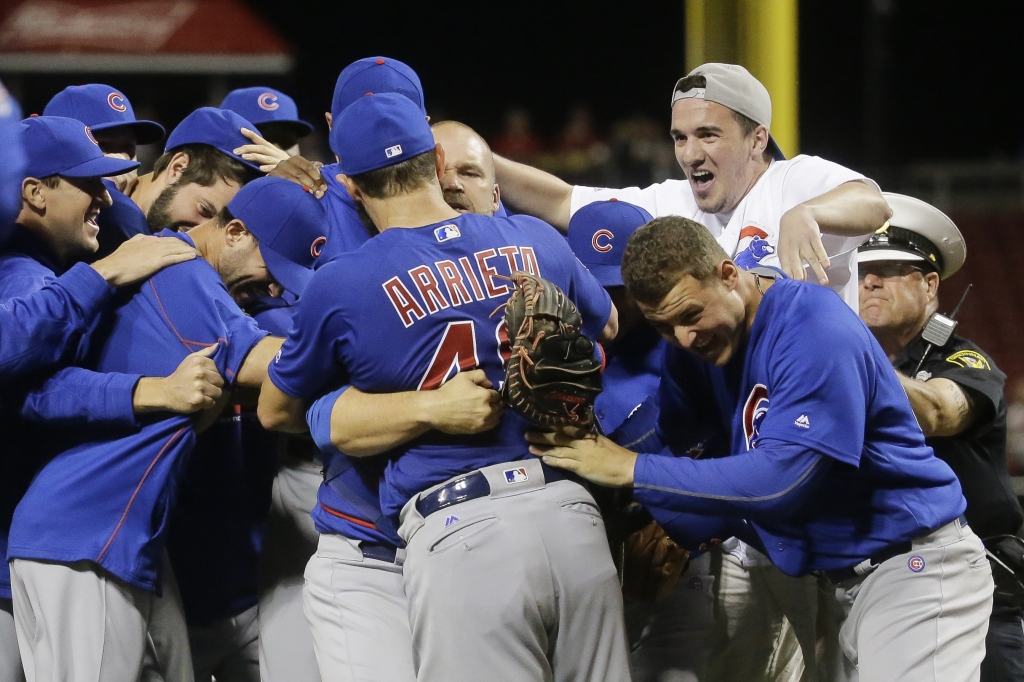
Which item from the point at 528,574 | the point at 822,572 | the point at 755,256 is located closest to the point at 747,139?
the point at 755,256

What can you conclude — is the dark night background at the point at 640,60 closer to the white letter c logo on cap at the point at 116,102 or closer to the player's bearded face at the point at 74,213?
the white letter c logo on cap at the point at 116,102

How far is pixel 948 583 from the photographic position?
9.52 feet

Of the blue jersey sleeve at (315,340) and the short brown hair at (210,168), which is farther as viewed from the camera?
the short brown hair at (210,168)

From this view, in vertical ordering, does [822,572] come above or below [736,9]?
below

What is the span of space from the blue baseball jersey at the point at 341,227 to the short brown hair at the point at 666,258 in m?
0.89

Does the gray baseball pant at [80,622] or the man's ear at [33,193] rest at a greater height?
the man's ear at [33,193]

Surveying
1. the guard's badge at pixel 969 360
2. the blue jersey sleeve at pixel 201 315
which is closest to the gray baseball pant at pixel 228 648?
the blue jersey sleeve at pixel 201 315

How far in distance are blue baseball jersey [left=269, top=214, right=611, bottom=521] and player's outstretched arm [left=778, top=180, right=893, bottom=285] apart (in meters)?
0.76

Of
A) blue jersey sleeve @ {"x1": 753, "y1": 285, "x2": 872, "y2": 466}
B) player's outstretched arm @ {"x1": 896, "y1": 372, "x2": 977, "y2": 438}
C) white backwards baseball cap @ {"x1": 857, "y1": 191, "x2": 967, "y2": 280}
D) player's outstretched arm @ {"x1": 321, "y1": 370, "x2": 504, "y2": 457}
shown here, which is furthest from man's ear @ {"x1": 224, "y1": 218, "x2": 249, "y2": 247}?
white backwards baseball cap @ {"x1": 857, "y1": 191, "x2": 967, "y2": 280}

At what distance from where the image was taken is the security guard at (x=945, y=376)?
3469mm

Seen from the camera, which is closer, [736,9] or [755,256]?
[755,256]

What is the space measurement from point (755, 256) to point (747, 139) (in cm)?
41

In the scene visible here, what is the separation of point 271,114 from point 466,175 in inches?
73.0

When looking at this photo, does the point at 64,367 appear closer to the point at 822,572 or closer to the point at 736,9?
the point at 822,572
